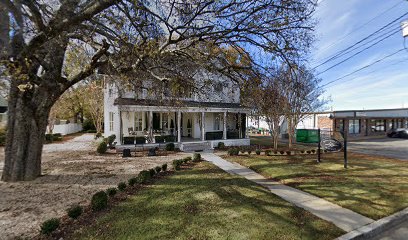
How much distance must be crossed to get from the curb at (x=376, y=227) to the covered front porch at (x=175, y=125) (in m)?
12.3

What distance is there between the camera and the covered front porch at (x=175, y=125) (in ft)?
52.5

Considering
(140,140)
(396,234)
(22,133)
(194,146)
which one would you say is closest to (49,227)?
(22,133)

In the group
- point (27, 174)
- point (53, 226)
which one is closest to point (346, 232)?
point (53, 226)

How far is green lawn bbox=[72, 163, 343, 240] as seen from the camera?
4062 mm

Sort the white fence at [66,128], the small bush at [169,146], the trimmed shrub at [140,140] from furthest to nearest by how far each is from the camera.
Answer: the white fence at [66,128], the trimmed shrub at [140,140], the small bush at [169,146]

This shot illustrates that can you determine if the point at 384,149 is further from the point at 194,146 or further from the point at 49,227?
the point at 49,227

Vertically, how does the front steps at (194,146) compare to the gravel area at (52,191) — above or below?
above

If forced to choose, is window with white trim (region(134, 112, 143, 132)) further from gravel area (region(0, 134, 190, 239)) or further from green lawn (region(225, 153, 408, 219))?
green lawn (region(225, 153, 408, 219))

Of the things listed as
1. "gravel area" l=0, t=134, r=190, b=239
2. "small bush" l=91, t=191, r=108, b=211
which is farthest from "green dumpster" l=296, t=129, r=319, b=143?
"small bush" l=91, t=191, r=108, b=211

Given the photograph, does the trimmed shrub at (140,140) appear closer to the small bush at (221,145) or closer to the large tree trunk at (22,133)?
the small bush at (221,145)

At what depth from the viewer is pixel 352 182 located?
7758mm

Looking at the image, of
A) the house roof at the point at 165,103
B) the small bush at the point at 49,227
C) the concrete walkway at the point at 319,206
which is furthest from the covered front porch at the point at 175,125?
the small bush at the point at 49,227

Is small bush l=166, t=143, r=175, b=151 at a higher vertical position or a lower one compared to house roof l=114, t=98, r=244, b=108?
lower

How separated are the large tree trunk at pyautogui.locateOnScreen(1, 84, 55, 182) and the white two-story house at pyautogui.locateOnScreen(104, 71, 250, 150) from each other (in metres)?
6.37
